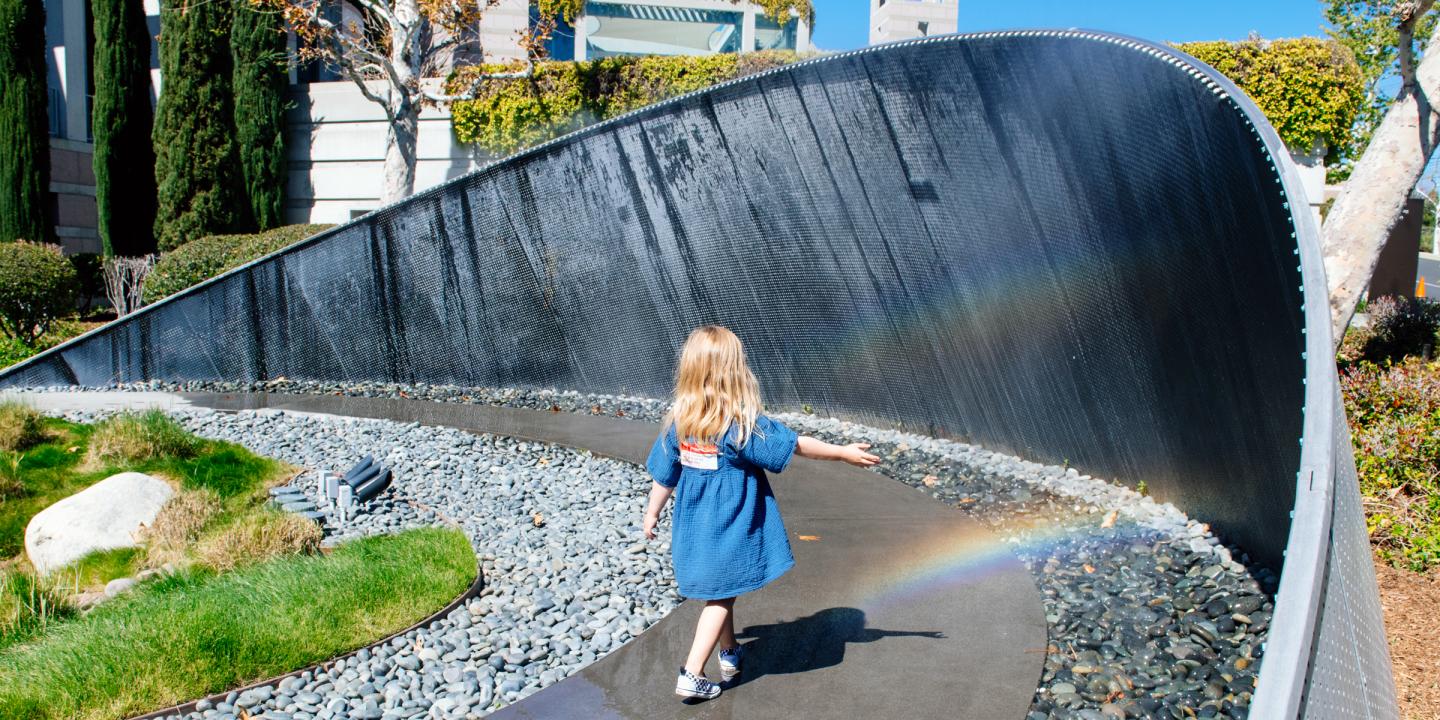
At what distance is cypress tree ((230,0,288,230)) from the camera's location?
1817 cm

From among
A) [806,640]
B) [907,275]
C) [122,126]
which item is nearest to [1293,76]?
[907,275]

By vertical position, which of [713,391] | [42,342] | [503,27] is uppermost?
[503,27]

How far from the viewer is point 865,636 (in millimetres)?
3863

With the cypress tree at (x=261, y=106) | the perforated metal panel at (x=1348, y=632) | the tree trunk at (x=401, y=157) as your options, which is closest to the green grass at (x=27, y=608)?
the perforated metal panel at (x=1348, y=632)

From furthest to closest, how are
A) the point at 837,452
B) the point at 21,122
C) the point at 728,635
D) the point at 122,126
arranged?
the point at 122,126 < the point at 21,122 < the point at 728,635 < the point at 837,452

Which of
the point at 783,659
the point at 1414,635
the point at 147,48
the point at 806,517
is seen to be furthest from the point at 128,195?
the point at 1414,635

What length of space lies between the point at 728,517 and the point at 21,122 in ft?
66.4

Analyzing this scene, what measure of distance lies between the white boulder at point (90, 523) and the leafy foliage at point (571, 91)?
1172 cm

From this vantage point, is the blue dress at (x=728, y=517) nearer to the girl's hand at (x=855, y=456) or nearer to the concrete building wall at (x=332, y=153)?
the girl's hand at (x=855, y=456)

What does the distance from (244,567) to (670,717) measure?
105 inches

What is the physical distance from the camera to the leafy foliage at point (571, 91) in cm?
1605

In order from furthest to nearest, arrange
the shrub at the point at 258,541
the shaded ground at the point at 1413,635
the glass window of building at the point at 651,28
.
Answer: the glass window of building at the point at 651,28, the shrub at the point at 258,541, the shaded ground at the point at 1413,635

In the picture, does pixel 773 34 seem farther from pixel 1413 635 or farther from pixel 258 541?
pixel 1413 635

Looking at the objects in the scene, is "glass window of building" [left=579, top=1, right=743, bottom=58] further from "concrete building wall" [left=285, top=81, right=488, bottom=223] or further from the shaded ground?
the shaded ground
